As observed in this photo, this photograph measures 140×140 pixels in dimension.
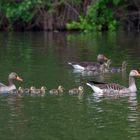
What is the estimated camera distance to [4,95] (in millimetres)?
25875

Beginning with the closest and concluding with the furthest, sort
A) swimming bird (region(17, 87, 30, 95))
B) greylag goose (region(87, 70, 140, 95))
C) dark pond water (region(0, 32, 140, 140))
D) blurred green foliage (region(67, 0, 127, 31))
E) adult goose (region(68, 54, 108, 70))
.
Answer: dark pond water (region(0, 32, 140, 140))
swimming bird (region(17, 87, 30, 95))
greylag goose (region(87, 70, 140, 95))
adult goose (region(68, 54, 108, 70))
blurred green foliage (region(67, 0, 127, 31))

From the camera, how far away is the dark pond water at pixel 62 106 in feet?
64.4

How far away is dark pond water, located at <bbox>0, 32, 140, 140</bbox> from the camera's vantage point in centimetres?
1964

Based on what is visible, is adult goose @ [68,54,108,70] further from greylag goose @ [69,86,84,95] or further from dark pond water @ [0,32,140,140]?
greylag goose @ [69,86,84,95]

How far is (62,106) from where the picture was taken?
2336 cm

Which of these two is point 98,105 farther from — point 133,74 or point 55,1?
point 55,1

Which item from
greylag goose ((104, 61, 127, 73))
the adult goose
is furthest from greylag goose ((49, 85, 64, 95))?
the adult goose

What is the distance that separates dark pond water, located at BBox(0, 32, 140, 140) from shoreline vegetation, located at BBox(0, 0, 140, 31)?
17141 mm

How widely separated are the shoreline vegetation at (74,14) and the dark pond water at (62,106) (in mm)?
17141

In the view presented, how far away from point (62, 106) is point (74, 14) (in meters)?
36.8

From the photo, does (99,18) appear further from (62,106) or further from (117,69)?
(62,106)

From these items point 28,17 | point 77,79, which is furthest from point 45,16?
point 77,79

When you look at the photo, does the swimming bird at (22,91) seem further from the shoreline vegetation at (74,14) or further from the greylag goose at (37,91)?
the shoreline vegetation at (74,14)

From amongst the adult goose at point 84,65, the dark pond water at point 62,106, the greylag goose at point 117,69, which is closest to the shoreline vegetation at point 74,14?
the dark pond water at point 62,106
